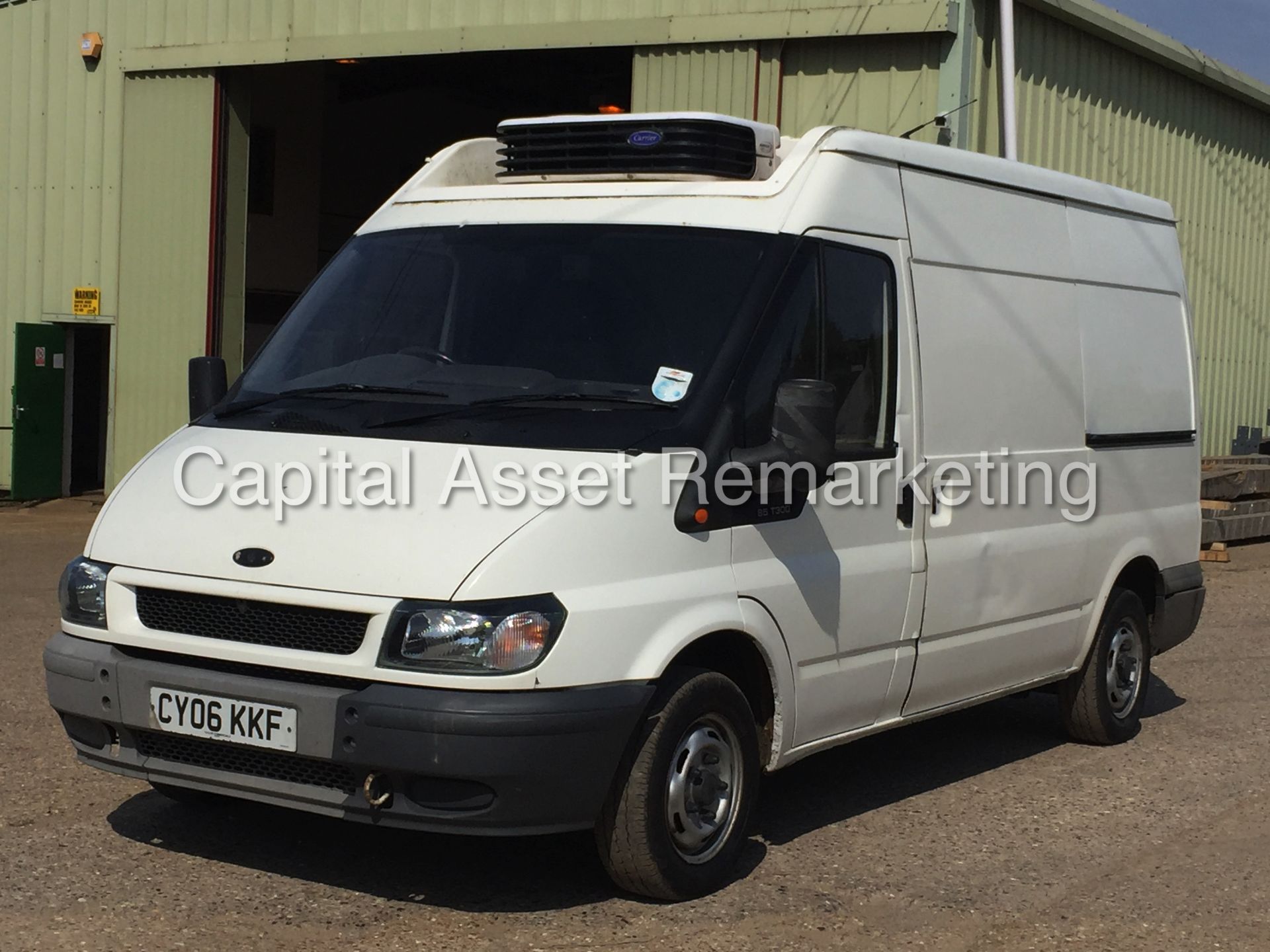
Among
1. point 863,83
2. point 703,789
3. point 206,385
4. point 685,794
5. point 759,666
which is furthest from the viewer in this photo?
point 863,83

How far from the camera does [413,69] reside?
22781 mm

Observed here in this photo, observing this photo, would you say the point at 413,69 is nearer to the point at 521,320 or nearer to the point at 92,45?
the point at 92,45

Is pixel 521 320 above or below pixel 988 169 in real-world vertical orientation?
below

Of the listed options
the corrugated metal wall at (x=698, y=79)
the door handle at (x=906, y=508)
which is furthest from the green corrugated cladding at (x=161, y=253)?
the door handle at (x=906, y=508)

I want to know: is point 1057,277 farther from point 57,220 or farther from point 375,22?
point 57,220

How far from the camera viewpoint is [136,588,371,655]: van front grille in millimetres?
4586

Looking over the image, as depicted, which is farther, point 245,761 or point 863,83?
point 863,83

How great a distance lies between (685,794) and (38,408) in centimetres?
1552

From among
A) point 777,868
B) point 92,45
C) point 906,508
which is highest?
point 92,45

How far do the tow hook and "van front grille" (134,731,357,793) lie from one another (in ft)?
0.20

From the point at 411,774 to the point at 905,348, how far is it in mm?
2432

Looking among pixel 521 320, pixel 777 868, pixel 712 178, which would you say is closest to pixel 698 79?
pixel 712 178

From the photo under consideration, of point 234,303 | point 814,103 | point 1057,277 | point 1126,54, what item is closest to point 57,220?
point 234,303

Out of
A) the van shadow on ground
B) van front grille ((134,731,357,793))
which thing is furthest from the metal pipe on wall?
van front grille ((134,731,357,793))
